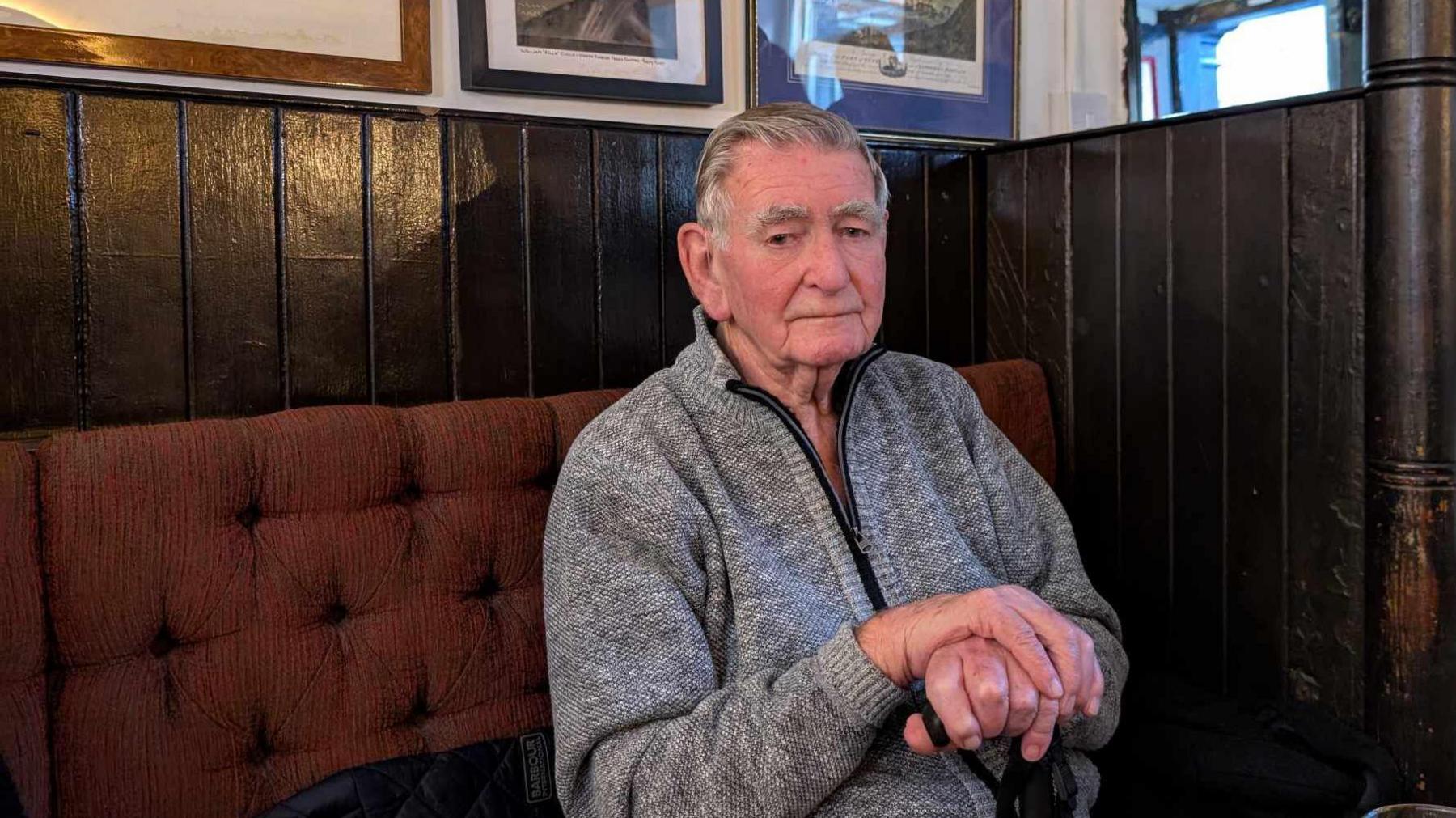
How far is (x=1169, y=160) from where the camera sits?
1836mm

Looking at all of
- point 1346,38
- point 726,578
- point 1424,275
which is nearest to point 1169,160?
point 1424,275

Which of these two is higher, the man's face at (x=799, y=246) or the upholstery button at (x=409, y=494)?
the man's face at (x=799, y=246)

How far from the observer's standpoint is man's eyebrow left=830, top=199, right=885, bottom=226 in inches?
54.3

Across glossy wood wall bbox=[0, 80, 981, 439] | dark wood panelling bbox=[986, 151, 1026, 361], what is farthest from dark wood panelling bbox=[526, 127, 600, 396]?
dark wood panelling bbox=[986, 151, 1026, 361]

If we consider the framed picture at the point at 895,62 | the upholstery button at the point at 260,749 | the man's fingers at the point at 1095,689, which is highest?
the framed picture at the point at 895,62

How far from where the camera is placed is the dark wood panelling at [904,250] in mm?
2131

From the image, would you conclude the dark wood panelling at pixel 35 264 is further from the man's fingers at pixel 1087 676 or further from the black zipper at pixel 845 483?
the man's fingers at pixel 1087 676

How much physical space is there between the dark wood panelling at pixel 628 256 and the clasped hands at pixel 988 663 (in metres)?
0.85

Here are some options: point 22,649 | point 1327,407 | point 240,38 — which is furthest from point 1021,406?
point 22,649

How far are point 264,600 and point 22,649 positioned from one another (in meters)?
0.24

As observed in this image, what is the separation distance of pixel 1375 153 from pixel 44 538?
1.73 meters

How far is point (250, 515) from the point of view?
53.6 inches

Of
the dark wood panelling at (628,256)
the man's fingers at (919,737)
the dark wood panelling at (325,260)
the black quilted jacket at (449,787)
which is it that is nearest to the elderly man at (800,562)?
the man's fingers at (919,737)

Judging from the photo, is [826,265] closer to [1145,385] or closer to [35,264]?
[1145,385]
